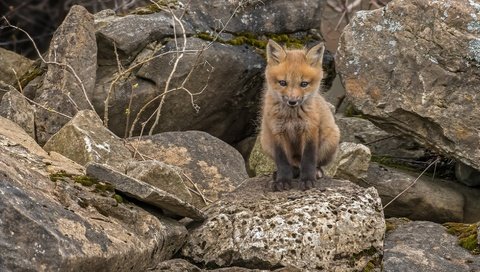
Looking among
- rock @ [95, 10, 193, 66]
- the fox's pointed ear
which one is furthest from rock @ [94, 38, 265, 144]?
the fox's pointed ear

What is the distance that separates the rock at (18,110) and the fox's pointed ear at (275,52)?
8.10ft

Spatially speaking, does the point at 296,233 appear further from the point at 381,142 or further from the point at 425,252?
the point at 381,142

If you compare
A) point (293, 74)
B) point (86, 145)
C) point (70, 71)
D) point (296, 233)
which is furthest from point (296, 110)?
point (70, 71)

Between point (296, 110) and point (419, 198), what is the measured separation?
2.51m

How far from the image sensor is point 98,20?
35.2 feet

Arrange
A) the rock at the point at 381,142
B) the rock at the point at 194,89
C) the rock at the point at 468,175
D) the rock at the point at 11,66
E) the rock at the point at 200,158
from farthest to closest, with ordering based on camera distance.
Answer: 1. the rock at the point at 11,66
2. the rock at the point at 381,142
3. the rock at the point at 194,89
4. the rock at the point at 468,175
5. the rock at the point at 200,158

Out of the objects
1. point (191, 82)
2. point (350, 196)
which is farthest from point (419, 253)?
point (191, 82)

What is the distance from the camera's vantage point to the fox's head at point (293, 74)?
7746mm

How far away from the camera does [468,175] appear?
9945 millimetres

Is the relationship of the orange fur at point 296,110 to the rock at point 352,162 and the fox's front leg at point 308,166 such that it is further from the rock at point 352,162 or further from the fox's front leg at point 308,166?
the rock at point 352,162

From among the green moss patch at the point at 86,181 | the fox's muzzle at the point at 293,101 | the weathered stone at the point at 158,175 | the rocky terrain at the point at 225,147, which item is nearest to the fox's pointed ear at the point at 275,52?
the fox's muzzle at the point at 293,101

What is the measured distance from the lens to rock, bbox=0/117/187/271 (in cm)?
514

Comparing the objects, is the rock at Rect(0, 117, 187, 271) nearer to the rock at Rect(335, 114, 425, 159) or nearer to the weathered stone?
the weathered stone

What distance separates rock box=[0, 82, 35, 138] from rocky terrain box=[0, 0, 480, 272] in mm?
25
